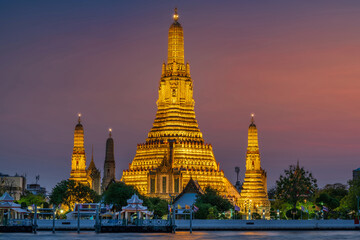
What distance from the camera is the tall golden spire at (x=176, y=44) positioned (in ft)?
530

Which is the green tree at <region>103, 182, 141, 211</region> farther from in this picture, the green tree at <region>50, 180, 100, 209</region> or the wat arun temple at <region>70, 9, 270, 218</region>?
the wat arun temple at <region>70, 9, 270, 218</region>

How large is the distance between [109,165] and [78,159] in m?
16.3

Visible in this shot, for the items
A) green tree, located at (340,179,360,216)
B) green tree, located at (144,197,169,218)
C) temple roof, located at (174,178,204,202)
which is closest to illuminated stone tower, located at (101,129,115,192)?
temple roof, located at (174,178,204,202)

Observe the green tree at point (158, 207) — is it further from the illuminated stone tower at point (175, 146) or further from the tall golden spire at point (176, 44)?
the tall golden spire at point (176, 44)

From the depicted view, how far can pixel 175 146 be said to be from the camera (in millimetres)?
160375

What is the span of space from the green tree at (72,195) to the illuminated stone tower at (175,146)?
47.6ft

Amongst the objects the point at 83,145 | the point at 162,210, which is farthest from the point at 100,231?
the point at 83,145

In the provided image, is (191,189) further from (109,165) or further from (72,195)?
(109,165)

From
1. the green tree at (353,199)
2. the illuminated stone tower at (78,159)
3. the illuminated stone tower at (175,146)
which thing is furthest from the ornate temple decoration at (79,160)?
the green tree at (353,199)

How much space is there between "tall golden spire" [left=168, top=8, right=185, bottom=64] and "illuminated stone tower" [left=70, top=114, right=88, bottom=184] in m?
20.1

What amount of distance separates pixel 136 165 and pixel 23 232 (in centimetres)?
5698

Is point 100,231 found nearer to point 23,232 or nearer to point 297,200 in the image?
point 23,232

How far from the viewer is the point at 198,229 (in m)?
119

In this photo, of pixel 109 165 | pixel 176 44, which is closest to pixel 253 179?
pixel 176 44
